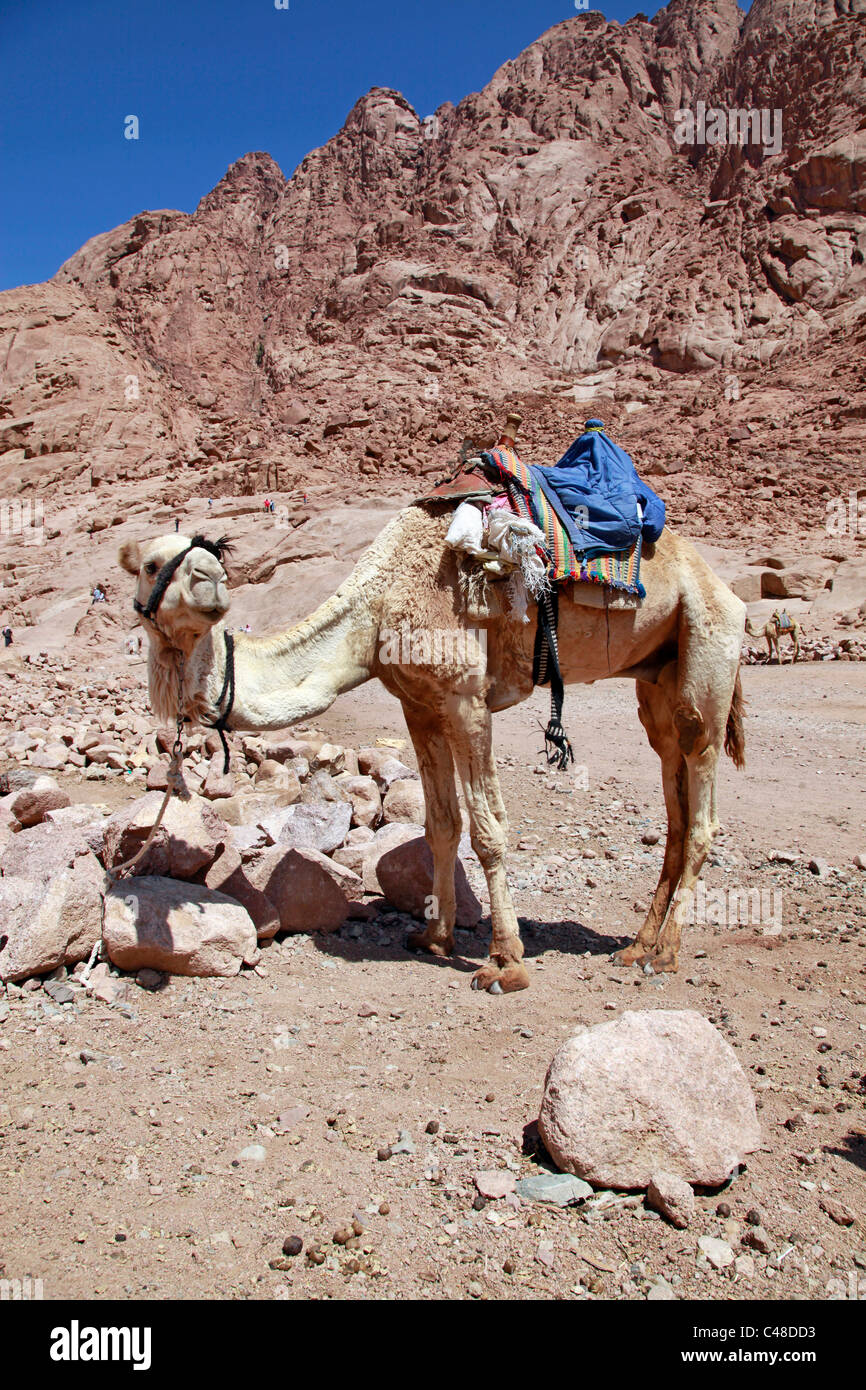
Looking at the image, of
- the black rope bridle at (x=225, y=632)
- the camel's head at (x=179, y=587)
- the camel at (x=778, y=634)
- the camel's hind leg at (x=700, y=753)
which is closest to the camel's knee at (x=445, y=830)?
the camel's hind leg at (x=700, y=753)

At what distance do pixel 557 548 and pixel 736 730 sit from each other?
1.85 meters

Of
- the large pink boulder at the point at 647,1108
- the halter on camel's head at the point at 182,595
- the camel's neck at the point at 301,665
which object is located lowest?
the large pink boulder at the point at 647,1108

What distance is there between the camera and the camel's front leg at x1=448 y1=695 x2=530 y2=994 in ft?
14.4

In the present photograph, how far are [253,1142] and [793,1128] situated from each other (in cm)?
182

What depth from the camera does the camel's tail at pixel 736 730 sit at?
5.41 meters

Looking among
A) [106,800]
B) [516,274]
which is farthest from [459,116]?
[106,800]

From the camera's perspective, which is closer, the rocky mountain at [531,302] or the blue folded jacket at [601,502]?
the blue folded jacket at [601,502]

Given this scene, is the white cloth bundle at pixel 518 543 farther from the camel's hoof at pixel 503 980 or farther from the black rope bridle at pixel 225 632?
the camel's hoof at pixel 503 980

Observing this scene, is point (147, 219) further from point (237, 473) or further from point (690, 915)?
point (690, 915)

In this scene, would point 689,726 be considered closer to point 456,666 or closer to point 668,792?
point 668,792

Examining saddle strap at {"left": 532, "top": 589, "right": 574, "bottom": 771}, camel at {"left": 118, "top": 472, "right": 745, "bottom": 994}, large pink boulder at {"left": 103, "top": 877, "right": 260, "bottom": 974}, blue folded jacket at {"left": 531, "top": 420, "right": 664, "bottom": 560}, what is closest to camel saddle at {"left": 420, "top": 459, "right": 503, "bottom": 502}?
camel at {"left": 118, "top": 472, "right": 745, "bottom": 994}

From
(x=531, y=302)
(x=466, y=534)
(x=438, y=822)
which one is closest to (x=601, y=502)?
(x=466, y=534)

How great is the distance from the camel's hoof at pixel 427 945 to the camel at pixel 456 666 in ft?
0.04

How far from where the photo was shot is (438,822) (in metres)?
4.88
